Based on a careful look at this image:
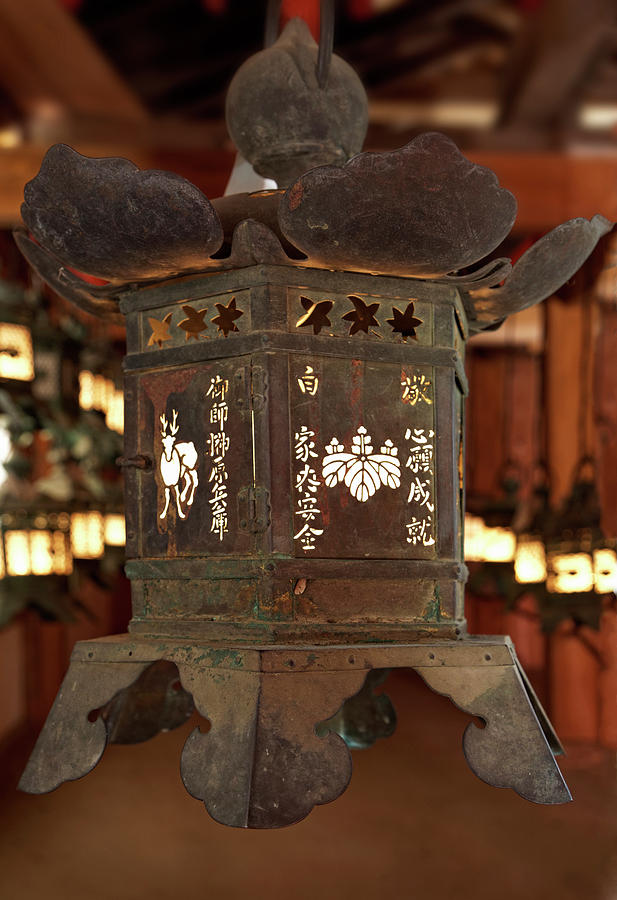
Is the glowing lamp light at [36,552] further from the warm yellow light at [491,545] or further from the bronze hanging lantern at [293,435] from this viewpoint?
the bronze hanging lantern at [293,435]

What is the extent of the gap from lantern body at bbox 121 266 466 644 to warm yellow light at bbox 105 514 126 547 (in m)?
2.72

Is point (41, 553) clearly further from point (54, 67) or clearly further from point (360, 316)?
point (360, 316)

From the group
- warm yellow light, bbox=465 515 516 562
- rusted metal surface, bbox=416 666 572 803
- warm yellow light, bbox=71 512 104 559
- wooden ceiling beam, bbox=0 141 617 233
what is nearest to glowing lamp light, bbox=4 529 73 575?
warm yellow light, bbox=71 512 104 559

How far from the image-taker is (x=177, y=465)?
174 cm

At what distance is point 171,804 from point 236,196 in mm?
3032

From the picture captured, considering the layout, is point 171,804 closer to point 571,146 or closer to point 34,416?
point 34,416

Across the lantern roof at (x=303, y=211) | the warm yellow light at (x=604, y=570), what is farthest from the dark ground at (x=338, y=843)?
the lantern roof at (x=303, y=211)

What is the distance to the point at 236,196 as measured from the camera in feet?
5.83

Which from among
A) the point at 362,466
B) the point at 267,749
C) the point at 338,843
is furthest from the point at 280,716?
the point at 338,843

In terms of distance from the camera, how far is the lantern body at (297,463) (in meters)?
1.62

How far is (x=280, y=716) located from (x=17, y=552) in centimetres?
257

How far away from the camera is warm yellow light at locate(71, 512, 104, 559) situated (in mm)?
4113

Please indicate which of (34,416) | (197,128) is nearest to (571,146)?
(197,128)

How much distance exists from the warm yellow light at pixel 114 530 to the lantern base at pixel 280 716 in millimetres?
2737
